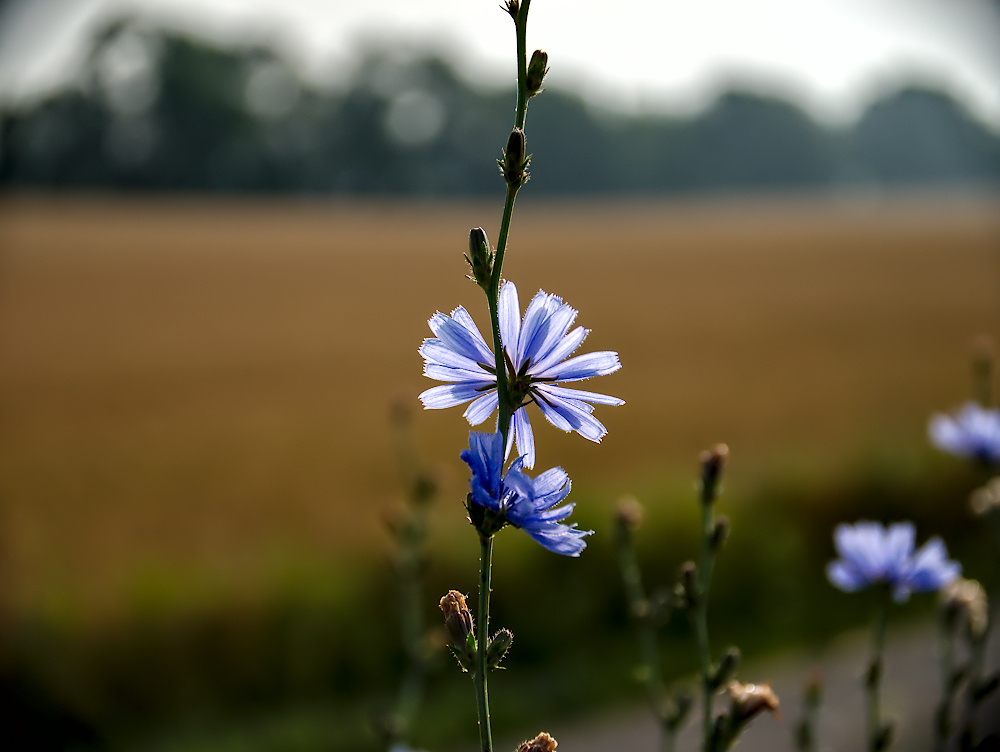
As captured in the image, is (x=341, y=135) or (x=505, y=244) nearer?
(x=505, y=244)

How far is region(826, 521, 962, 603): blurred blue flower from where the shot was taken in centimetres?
156

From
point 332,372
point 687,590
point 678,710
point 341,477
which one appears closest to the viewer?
point 687,590

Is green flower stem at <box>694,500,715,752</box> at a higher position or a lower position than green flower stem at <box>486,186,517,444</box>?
lower

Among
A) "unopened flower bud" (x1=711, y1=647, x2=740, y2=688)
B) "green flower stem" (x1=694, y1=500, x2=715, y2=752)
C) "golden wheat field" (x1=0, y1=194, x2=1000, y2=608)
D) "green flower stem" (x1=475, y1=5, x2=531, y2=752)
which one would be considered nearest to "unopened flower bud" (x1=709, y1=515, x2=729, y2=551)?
"green flower stem" (x1=694, y1=500, x2=715, y2=752)

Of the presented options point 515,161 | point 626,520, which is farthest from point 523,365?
point 626,520

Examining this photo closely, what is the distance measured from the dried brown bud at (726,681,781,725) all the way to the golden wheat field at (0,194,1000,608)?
140cm

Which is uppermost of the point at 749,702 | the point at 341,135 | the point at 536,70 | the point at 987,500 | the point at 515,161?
the point at 341,135

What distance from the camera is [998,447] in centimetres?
192

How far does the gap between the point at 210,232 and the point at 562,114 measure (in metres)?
25.8

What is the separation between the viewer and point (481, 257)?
94 cm

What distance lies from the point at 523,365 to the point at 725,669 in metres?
0.64

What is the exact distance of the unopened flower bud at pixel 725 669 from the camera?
126cm

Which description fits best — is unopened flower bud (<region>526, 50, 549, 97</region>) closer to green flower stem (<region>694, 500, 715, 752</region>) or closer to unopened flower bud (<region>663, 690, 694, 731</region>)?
green flower stem (<region>694, 500, 715, 752</region>)

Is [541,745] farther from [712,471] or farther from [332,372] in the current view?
[332,372]
